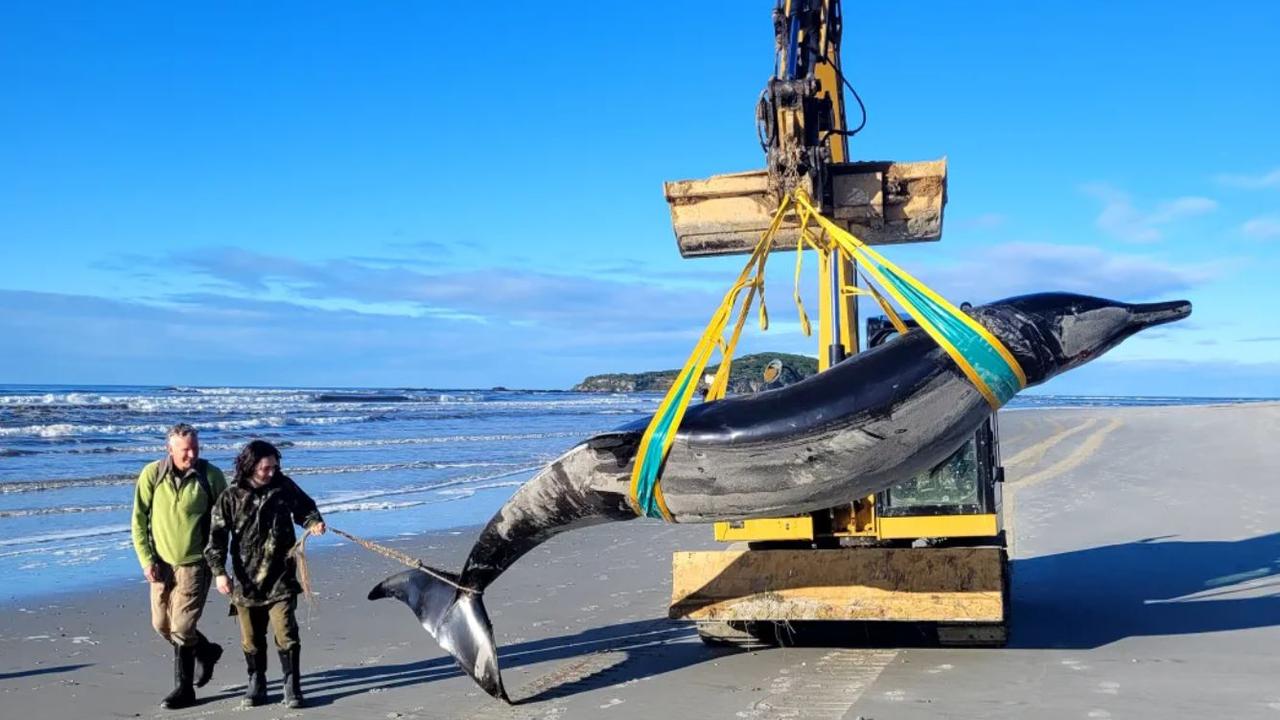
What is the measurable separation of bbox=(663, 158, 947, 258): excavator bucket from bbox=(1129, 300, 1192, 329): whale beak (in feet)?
5.28

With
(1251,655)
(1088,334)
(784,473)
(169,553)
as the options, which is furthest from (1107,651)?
(169,553)

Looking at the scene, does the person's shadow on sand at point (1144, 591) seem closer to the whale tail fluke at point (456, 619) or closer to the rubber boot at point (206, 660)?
the whale tail fluke at point (456, 619)

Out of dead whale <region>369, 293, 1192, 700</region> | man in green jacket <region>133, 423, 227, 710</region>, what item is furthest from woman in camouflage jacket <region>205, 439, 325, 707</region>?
dead whale <region>369, 293, 1192, 700</region>

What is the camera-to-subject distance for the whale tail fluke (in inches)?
273

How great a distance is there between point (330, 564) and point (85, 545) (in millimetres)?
3201

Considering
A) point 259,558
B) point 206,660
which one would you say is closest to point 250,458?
point 259,558

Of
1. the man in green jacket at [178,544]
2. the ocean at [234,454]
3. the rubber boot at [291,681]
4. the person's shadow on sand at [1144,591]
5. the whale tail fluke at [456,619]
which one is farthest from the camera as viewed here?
the ocean at [234,454]

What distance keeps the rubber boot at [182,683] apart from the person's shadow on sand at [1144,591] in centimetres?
542

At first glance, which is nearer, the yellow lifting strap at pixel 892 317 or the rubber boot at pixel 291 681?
the yellow lifting strap at pixel 892 317

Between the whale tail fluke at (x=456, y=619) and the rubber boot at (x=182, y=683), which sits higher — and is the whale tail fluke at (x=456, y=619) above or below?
above

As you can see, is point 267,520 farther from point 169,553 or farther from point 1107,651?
point 1107,651

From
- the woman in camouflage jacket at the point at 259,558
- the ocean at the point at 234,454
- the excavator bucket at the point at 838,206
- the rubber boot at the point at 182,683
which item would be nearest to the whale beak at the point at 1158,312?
the excavator bucket at the point at 838,206

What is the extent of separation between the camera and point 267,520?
713 cm

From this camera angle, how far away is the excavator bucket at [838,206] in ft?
24.0
